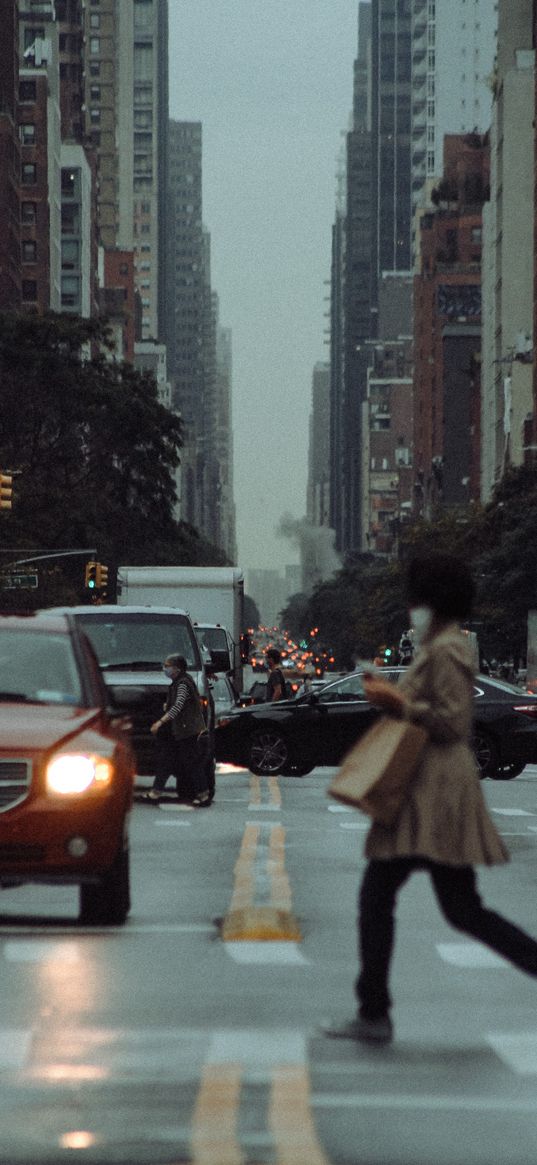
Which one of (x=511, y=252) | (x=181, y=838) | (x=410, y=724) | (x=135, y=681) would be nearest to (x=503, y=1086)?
(x=410, y=724)

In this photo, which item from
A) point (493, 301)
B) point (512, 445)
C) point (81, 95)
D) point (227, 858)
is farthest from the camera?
point (81, 95)

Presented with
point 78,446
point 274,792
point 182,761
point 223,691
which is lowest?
point 223,691

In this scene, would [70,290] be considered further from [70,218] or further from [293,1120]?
[293,1120]

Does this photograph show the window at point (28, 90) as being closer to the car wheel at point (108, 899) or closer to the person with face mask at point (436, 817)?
the car wheel at point (108, 899)

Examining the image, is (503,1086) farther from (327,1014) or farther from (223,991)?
(223,991)

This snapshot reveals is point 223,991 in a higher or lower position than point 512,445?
higher

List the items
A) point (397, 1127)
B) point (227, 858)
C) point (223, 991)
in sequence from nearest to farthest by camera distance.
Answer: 1. point (397, 1127)
2. point (223, 991)
3. point (227, 858)

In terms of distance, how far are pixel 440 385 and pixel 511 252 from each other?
4490 cm

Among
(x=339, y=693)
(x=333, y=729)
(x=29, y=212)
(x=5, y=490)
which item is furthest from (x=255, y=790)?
Result: (x=29, y=212)

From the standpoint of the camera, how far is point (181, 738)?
23.0 metres

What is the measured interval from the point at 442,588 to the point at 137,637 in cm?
1712

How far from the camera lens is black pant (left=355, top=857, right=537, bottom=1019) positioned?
317 inches

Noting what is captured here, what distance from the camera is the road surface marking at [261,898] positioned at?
11716 mm

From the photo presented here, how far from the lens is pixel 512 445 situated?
143 meters
